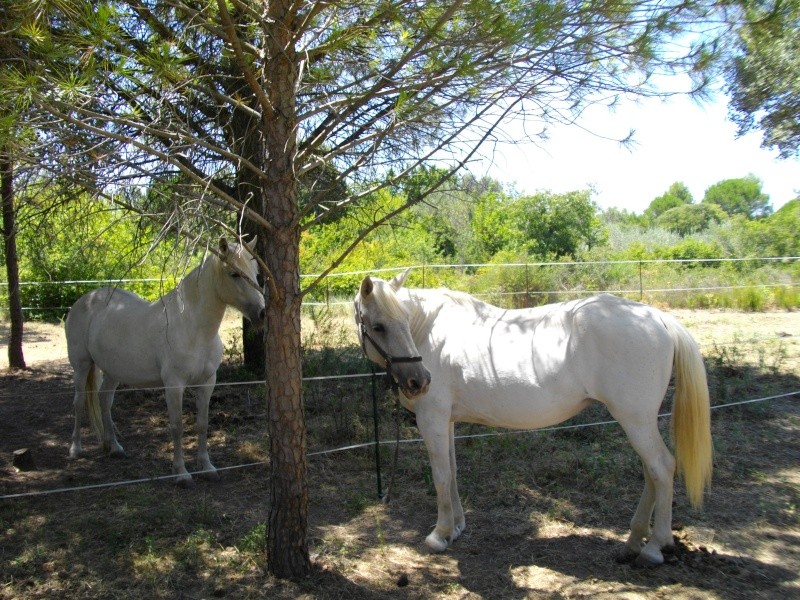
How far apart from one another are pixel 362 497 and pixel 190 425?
259 cm

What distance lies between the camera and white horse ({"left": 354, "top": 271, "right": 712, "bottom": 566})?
3.36 m

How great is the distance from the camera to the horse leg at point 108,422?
5.41 m

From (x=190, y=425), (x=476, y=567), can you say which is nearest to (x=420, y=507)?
(x=476, y=567)

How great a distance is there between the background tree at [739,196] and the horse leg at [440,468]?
172ft

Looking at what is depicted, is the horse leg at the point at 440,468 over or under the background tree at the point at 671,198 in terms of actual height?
under

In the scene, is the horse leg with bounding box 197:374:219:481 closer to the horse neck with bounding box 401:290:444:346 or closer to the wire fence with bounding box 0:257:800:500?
the wire fence with bounding box 0:257:800:500

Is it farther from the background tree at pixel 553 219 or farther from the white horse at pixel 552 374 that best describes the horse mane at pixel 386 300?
the background tree at pixel 553 219

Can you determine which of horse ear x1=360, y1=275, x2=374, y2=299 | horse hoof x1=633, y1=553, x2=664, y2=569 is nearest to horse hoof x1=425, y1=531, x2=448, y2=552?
horse hoof x1=633, y1=553, x2=664, y2=569

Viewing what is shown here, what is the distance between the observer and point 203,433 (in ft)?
16.2

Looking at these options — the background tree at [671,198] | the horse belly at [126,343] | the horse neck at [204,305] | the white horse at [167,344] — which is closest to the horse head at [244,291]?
the white horse at [167,344]

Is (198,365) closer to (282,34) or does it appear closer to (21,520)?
(21,520)

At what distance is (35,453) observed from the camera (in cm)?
546

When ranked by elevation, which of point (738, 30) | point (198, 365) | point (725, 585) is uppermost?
point (738, 30)

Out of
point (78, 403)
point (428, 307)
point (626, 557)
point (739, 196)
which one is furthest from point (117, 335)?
point (739, 196)
